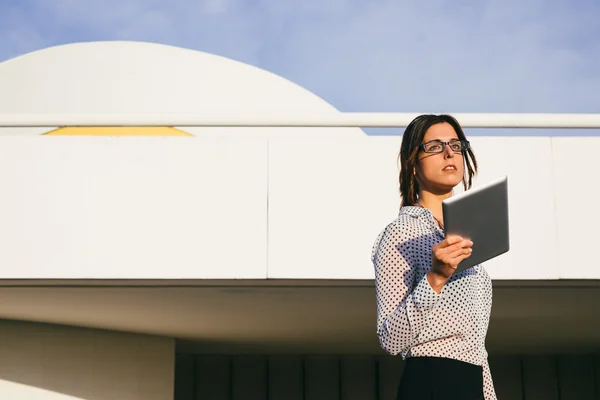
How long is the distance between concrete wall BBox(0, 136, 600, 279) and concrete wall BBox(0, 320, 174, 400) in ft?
9.37

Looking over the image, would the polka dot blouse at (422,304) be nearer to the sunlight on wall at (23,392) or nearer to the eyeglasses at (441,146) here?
the eyeglasses at (441,146)

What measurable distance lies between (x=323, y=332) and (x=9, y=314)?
414cm

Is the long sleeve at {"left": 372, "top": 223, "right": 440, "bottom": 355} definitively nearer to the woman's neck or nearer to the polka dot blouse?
the polka dot blouse

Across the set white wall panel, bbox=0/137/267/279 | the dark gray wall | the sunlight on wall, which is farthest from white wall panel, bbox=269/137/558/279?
the dark gray wall

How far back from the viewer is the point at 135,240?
239 inches

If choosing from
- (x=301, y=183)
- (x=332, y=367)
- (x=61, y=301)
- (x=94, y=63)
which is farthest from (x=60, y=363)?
(x=94, y=63)

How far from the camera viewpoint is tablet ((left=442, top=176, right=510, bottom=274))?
2225 mm

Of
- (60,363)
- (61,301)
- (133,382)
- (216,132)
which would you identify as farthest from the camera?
(216,132)

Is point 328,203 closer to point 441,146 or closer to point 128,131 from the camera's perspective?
point 441,146

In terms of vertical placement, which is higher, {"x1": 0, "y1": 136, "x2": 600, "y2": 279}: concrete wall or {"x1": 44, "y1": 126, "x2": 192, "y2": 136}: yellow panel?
{"x1": 44, "y1": 126, "x2": 192, "y2": 136}: yellow panel

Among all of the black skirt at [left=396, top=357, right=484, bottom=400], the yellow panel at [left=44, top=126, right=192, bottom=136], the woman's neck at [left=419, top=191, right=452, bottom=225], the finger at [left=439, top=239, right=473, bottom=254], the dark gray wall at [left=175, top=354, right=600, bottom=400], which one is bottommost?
the dark gray wall at [left=175, top=354, right=600, bottom=400]

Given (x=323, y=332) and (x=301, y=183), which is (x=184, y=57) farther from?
(x=301, y=183)

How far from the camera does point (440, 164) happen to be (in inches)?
99.5

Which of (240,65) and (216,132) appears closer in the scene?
(216,132)
